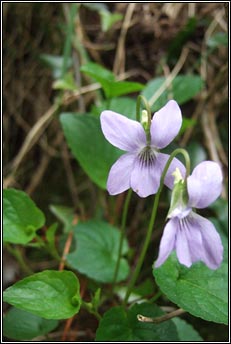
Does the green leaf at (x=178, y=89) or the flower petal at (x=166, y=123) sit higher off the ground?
the green leaf at (x=178, y=89)

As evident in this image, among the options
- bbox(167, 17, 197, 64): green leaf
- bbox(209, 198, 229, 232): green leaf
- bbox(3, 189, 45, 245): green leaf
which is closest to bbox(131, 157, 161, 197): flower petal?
bbox(3, 189, 45, 245): green leaf

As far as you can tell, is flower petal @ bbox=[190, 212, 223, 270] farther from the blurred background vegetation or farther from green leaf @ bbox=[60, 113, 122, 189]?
the blurred background vegetation

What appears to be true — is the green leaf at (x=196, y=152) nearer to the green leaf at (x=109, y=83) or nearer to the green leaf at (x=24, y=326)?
the green leaf at (x=109, y=83)

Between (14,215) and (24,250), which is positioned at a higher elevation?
(14,215)

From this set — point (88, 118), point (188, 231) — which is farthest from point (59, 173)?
point (188, 231)

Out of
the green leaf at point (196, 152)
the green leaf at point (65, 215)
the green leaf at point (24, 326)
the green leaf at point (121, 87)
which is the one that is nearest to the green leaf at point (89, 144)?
the green leaf at point (121, 87)

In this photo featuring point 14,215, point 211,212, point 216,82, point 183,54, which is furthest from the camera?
point 183,54

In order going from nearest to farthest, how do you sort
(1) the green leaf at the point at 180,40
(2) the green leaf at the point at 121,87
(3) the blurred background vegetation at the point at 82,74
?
(2) the green leaf at the point at 121,87 → (3) the blurred background vegetation at the point at 82,74 → (1) the green leaf at the point at 180,40

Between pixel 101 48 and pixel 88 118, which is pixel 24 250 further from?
pixel 101 48
